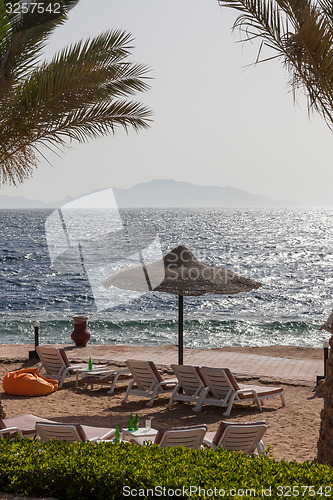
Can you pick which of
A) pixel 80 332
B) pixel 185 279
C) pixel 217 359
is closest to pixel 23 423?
pixel 185 279

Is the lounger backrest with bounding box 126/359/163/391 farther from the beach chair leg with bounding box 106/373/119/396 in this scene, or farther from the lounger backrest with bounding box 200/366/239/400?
the lounger backrest with bounding box 200/366/239/400

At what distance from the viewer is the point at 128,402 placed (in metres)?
10.7

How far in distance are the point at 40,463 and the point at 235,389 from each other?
5.26m

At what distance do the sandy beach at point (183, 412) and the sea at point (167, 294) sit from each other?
14779 mm

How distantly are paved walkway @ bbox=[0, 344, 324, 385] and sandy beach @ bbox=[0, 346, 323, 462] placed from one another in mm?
1416

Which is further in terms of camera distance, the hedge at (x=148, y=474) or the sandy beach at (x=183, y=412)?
the sandy beach at (x=183, y=412)

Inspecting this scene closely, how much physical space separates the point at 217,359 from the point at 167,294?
34404 millimetres

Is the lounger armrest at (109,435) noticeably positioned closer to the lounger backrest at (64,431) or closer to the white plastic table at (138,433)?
the white plastic table at (138,433)

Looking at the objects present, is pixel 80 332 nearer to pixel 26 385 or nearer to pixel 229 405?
pixel 26 385

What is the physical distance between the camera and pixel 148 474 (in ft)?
15.1

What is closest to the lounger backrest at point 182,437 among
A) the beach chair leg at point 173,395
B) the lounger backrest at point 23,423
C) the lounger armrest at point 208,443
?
the lounger armrest at point 208,443

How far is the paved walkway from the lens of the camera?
13297 mm

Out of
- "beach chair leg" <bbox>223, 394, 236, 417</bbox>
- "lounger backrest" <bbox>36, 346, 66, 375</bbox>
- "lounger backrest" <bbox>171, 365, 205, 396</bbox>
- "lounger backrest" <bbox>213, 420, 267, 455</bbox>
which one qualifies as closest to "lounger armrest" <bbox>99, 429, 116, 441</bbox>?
"lounger backrest" <bbox>213, 420, 267, 455</bbox>

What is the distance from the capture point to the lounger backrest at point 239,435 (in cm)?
700
